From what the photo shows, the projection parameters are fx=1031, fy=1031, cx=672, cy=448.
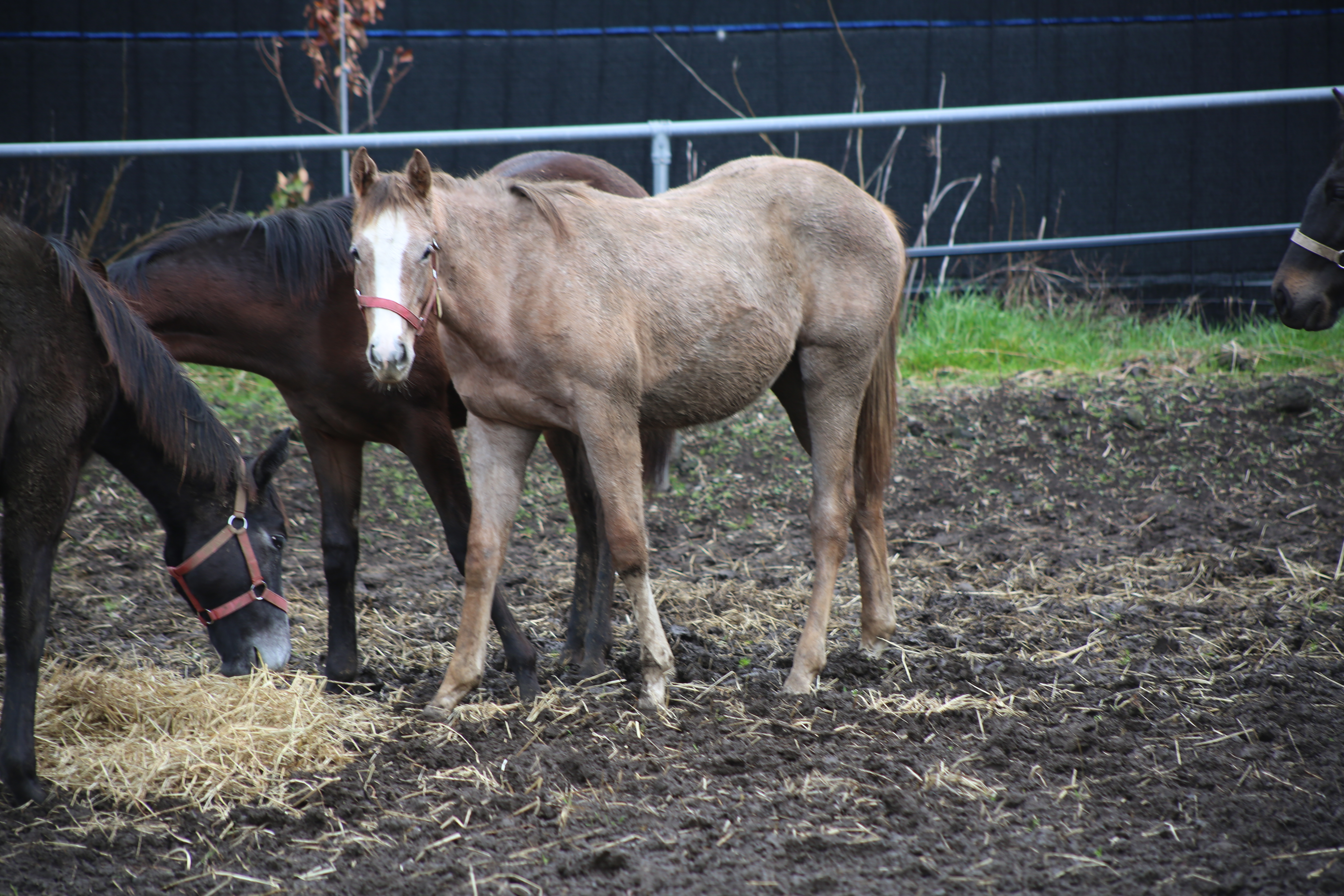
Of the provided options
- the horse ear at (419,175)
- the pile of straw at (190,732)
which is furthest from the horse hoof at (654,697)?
the horse ear at (419,175)

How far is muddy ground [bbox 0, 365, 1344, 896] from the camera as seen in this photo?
2.44 metres

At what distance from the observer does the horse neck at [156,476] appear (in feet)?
10.6

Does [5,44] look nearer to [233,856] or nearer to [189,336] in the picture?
[189,336]

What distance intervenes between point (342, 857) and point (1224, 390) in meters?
5.90

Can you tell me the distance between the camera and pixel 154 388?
3.11m

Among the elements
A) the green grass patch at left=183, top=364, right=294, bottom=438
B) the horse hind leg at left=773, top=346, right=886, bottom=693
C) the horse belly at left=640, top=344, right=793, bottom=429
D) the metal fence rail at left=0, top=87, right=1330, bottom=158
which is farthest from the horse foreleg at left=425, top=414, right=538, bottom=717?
the green grass patch at left=183, top=364, right=294, bottom=438

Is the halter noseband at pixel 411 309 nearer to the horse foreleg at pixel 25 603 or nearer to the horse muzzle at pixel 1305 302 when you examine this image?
the horse foreleg at pixel 25 603

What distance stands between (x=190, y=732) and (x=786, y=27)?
695 centimetres

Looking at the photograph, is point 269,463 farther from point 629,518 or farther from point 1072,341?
point 1072,341

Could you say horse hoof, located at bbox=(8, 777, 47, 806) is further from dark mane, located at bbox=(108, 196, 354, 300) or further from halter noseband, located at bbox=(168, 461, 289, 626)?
dark mane, located at bbox=(108, 196, 354, 300)

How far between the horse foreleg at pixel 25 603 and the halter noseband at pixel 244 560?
569 millimetres

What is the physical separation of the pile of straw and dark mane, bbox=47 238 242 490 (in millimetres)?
695

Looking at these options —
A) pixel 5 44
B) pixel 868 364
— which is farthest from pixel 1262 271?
pixel 5 44

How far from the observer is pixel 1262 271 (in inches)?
312
